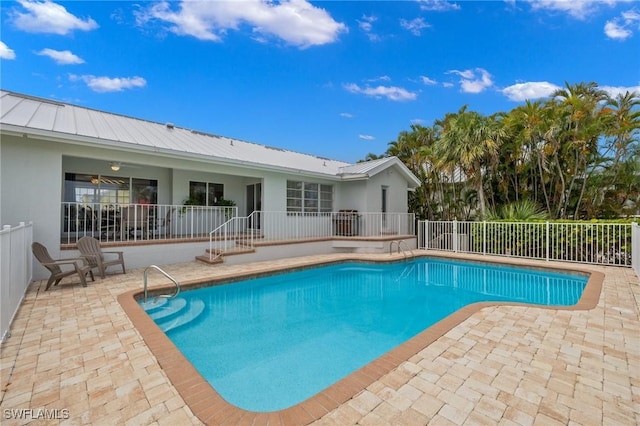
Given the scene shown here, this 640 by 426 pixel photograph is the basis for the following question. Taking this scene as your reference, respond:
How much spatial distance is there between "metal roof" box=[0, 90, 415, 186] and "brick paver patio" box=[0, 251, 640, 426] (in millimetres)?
4515

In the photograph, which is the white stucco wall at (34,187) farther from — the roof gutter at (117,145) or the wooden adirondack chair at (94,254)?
the wooden adirondack chair at (94,254)

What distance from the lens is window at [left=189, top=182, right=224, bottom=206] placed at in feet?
41.1

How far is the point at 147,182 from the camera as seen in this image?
11805mm

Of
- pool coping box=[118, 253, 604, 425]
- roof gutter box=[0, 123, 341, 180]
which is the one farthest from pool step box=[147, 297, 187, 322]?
roof gutter box=[0, 123, 341, 180]

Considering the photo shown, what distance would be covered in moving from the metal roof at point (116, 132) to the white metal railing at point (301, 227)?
6.96ft

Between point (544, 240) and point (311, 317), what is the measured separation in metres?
10.3

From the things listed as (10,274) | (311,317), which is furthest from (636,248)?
(10,274)

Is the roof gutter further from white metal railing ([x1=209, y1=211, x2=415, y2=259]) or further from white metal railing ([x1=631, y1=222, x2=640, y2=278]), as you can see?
white metal railing ([x1=631, y1=222, x2=640, y2=278])

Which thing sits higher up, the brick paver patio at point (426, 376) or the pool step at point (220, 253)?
the pool step at point (220, 253)

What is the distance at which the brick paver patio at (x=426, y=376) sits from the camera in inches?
99.3

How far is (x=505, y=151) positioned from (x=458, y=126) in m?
2.72

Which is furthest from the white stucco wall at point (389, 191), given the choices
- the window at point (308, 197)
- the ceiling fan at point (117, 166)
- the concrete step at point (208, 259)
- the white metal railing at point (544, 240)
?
the ceiling fan at point (117, 166)

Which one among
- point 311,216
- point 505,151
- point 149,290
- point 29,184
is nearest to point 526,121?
point 505,151

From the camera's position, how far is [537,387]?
295 centimetres
